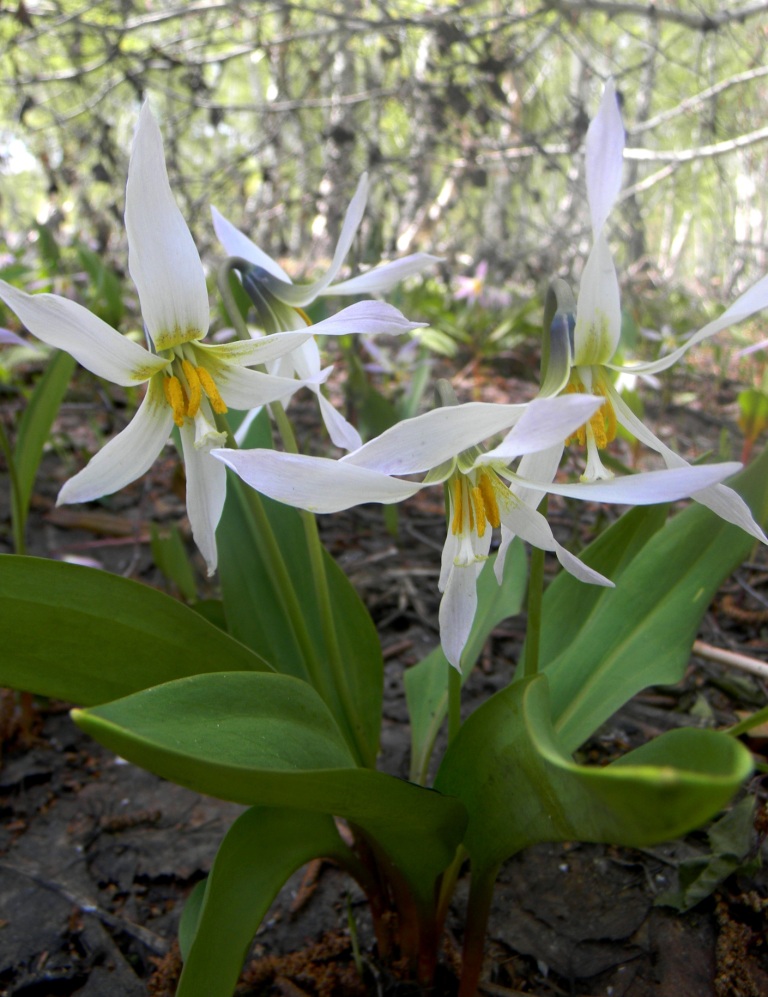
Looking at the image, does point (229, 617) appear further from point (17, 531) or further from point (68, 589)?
point (17, 531)

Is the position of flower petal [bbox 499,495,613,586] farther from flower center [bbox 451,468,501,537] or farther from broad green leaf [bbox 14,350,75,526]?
broad green leaf [bbox 14,350,75,526]

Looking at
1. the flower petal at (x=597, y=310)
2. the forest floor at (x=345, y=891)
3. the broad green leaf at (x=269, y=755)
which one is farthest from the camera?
the forest floor at (x=345, y=891)

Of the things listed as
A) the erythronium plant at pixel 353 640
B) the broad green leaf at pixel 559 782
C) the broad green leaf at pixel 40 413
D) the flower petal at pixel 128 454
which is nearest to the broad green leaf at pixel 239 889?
the erythronium plant at pixel 353 640

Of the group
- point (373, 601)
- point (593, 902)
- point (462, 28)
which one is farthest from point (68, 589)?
point (462, 28)

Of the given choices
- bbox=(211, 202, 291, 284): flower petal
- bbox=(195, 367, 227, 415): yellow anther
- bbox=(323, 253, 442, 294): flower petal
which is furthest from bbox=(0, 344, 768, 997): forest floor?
bbox=(211, 202, 291, 284): flower petal

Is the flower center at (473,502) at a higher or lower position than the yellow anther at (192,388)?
lower

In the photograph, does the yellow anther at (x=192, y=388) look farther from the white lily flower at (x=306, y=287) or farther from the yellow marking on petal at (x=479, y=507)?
the yellow marking on petal at (x=479, y=507)

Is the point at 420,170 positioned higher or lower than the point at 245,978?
higher
